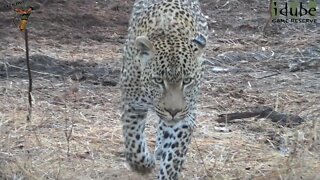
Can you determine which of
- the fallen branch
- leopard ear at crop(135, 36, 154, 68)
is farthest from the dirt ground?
leopard ear at crop(135, 36, 154, 68)

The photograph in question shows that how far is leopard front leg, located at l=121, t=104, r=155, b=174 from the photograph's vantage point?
6.82m

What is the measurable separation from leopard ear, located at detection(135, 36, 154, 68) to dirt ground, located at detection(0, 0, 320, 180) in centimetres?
85

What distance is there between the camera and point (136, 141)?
22.7 ft

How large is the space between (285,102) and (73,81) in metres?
2.38

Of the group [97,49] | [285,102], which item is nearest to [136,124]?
[285,102]

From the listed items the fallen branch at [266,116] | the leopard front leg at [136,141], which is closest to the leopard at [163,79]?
the leopard front leg at [136,141]

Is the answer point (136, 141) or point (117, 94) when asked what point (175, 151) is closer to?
point (136, 141)

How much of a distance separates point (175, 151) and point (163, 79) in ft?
2.46

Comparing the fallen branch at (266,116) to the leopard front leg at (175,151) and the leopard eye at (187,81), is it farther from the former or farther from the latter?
the leopard eye at (187,81)

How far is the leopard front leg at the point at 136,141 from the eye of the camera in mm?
6820

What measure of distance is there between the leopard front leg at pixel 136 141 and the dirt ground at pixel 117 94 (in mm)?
133

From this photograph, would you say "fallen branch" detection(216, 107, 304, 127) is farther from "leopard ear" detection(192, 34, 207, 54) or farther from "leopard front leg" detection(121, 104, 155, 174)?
"leopard ear" detection(192, 34, 207, 54)

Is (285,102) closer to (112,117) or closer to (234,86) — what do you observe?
(234,86)

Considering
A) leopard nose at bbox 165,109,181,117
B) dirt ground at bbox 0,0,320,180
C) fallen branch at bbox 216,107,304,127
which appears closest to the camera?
leopard nose at bbox 165,109,181,117
